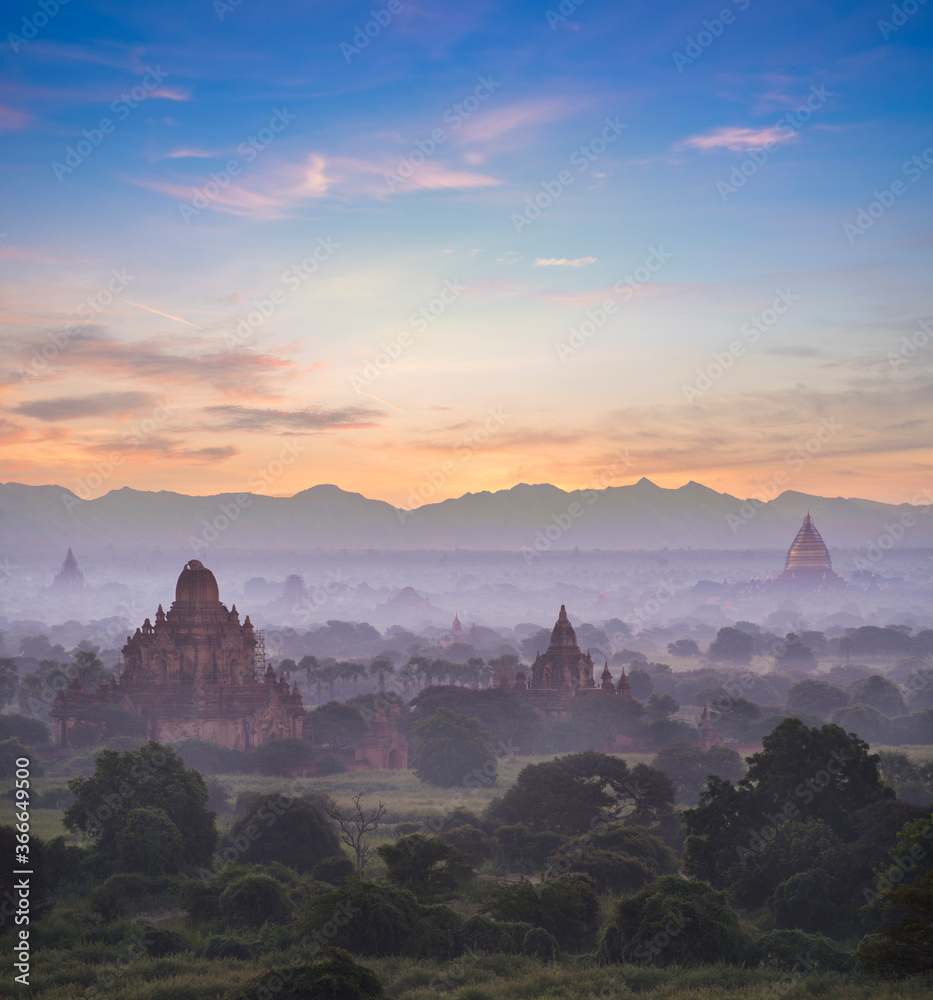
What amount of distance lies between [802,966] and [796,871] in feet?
20.4

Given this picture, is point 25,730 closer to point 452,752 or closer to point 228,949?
point 452,752

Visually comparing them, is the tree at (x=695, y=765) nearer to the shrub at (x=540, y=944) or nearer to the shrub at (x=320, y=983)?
the shrub at (x=540, y=944)

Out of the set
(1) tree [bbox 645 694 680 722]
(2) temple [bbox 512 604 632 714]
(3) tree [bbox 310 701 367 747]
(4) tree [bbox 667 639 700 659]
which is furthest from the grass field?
(4) tree [bbox 667 639 700 659]

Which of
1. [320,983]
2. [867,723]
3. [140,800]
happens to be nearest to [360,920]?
[320,983]

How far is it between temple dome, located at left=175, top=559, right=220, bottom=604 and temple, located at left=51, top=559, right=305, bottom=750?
0.08 metres

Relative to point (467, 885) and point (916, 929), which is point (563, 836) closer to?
point (467, 885)

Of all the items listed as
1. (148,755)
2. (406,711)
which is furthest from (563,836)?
(406,711)

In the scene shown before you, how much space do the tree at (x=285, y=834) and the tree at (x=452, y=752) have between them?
24.7 meters

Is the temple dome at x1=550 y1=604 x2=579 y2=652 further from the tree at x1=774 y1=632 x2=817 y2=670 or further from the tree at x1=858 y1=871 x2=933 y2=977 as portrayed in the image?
the tree at x1=774 y1=632 x2=817 y2=670

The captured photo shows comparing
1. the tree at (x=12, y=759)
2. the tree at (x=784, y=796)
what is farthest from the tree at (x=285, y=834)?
the tree at (x=12, y=759)

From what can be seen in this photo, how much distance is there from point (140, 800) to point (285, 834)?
6.25m

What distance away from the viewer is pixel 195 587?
7612cm

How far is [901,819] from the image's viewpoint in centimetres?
3438

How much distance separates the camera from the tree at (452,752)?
222 feet
